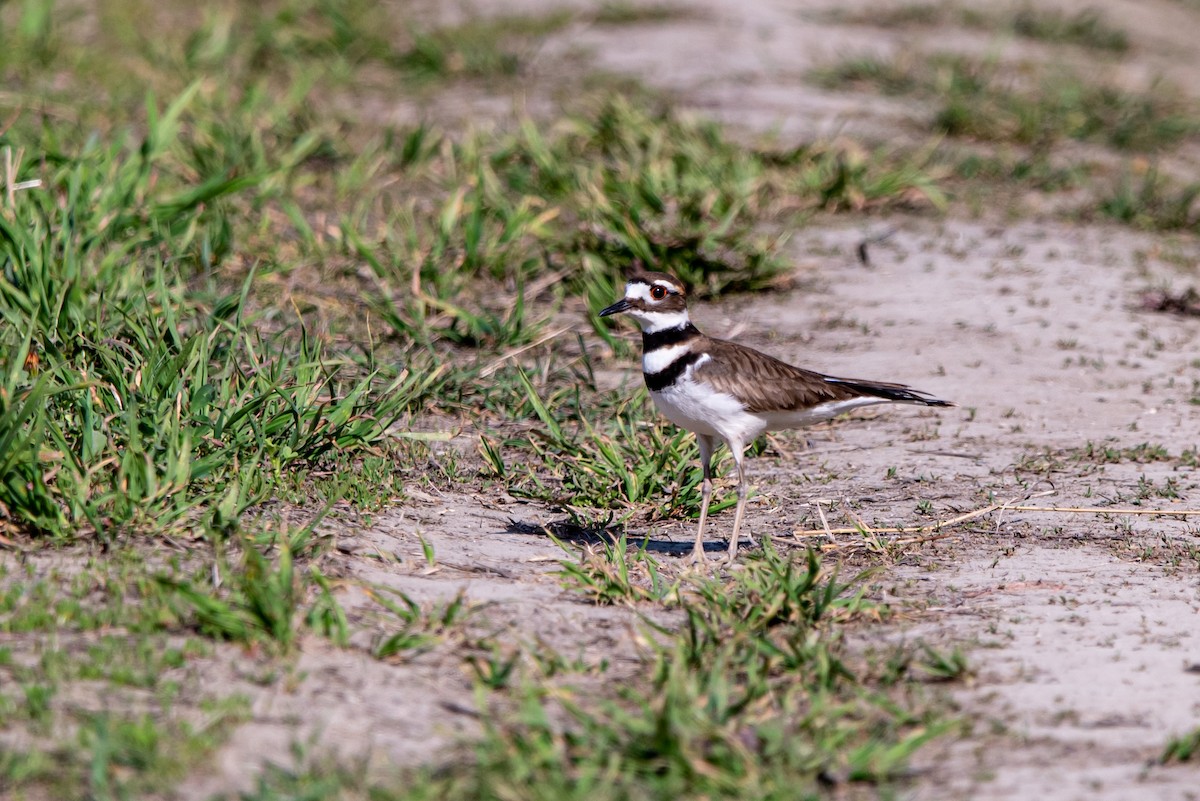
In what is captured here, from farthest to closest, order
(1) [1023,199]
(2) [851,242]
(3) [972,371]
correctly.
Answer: (1) [1023,199]
(2) [851,242]
(3) [972,371]

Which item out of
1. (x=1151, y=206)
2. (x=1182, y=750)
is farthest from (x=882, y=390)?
(x=1151, y=206)

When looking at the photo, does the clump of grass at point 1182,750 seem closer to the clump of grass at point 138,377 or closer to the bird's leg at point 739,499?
the bird's leg at point 739,499

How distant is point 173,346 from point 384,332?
5.05 feet

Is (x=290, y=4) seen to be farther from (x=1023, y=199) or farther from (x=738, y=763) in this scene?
(x=738, y=763)

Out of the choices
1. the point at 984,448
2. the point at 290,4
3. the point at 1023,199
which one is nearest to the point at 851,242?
the point at 1023,199

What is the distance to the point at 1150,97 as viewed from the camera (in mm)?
11406

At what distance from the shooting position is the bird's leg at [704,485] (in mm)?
5270

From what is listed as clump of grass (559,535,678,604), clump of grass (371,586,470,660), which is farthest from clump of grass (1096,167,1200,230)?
clump of grass (371,586,470,660)

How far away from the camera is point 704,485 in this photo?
18.3 ft

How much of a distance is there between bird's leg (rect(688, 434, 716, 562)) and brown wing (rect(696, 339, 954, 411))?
0.34 metres

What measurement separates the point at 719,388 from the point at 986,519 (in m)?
1.24

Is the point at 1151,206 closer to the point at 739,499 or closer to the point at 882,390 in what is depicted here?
the point at 882,390

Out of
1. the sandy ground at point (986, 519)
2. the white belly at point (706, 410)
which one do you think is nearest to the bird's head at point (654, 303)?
the white belly at point (706, 410)

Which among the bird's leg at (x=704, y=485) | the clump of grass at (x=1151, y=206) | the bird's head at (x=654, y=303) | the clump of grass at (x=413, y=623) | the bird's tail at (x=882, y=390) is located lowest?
the clump of grass at (x=1151, y=206)
